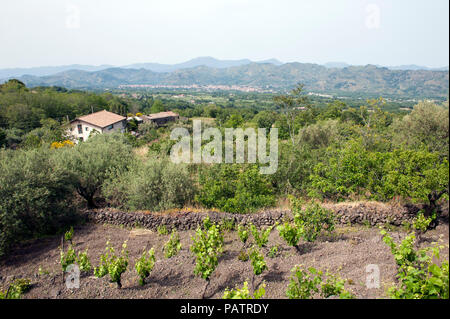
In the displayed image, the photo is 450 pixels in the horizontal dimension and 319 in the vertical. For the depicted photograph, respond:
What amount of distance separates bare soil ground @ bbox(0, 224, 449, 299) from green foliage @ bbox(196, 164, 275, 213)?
6.85 ft

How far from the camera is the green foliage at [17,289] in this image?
219 inches

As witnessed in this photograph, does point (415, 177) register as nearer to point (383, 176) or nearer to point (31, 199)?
point (383, 176)

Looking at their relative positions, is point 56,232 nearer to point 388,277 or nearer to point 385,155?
point 388,277

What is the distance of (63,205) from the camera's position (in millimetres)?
10180

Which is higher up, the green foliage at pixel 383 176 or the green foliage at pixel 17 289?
the green foliage at pixel 383 176

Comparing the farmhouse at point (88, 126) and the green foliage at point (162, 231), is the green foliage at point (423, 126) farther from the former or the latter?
the farmhouse at point (88, 126)

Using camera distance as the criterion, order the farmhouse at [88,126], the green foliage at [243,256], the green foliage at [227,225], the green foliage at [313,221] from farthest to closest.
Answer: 1. the farmhouse at [88,126]
2. the green foliage at [227,225]
3. the green foliage at [313,221]
4. the green foliage at [243,256]

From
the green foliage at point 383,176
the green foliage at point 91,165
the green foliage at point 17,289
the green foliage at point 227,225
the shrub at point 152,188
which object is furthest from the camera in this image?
the green foliage at point 91,165

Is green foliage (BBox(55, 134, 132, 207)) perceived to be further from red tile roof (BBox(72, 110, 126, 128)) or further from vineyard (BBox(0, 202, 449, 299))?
red tile roof (BBox(72, 110, 126, 128))

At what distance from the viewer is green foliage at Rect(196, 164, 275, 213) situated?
10.8 metres

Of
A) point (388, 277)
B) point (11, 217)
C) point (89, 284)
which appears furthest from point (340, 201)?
point (11, 217)

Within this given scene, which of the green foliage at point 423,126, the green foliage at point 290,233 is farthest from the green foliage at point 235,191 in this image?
the green foliage at point 423,126

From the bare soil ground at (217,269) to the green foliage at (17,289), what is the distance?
17 centimetres
